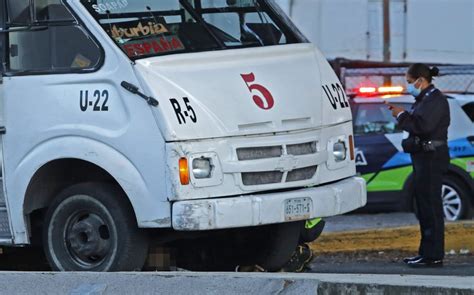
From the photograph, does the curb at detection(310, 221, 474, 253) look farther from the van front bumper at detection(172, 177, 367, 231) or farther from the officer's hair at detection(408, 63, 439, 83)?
the van front bumper at detection(172, 177, 367, 231)

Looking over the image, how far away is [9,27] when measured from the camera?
27.6 ft

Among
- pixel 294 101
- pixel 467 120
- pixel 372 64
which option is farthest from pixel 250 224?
pixel 372 64

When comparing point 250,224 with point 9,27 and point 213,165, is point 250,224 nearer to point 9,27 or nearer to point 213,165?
point 213,165

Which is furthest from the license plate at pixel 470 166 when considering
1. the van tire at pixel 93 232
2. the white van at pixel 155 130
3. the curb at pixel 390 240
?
the van tire at pixel 93 232

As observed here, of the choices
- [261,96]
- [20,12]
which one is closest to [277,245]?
[261,96]

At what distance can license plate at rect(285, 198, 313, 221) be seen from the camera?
801cm

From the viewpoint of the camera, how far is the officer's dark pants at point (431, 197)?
1020 centimetres

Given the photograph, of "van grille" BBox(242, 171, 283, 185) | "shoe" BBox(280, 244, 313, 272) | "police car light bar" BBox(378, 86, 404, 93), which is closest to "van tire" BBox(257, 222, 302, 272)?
"shoe" BBox(280, 244, 313, 272)

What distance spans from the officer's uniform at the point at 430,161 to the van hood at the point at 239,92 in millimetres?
1642

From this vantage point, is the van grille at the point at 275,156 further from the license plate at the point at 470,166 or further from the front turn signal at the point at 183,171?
the license plate at the point at 470,166

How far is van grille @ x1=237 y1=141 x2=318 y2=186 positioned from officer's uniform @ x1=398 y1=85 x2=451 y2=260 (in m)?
2.08

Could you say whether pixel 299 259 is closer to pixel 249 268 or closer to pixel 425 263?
pixel 249 268

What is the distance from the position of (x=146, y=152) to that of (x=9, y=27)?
59.3 inches

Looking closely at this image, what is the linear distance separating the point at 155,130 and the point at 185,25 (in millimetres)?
1046
